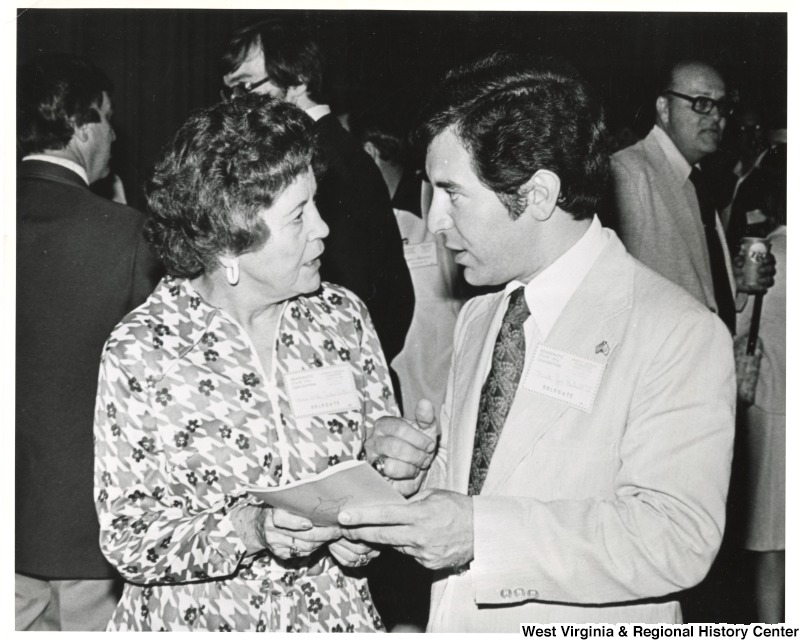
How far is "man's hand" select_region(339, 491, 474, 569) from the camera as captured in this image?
5.61ft

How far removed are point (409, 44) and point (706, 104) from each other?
1307 millimetres

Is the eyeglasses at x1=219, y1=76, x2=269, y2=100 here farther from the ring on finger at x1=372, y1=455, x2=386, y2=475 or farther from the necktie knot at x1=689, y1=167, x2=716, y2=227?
the necktie knot at x1=689, y1=167, x2=716, y2=227

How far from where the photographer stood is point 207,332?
2.09 metres

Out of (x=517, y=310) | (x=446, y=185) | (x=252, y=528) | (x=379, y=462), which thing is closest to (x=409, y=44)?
(x=446, y=185)

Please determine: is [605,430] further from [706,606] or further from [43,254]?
[43,254]

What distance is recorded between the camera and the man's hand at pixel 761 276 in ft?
9.71

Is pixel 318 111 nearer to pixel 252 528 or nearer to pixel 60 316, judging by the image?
pixel 60 316

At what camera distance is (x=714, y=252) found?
3299mm

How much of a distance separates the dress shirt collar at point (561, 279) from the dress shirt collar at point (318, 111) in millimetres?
1349

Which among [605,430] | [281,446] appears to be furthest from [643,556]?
[281,446]

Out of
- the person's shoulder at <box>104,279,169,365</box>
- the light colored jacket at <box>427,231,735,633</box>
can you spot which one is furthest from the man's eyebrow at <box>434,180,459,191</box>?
the person's shoulder at <box>104,279,169,365</box>

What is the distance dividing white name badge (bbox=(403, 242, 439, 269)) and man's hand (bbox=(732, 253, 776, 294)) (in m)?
1.41

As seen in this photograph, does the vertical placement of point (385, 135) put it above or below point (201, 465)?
above

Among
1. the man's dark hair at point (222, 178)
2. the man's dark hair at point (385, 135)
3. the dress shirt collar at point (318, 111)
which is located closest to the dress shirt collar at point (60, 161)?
the man's dark hair at point (222, 178)
